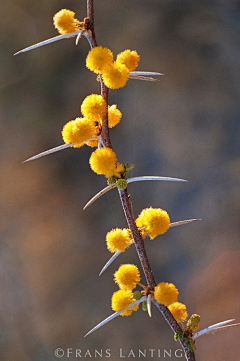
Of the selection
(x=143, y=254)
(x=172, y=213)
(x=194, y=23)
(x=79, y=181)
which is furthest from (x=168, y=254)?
(x=143, y=254)

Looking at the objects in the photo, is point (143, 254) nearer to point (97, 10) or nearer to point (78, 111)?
point (78, 111)

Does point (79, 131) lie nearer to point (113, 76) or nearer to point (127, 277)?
point (113, 76)

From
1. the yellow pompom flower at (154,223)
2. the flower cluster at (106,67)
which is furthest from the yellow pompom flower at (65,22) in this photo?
the yellow pompom flower at (154,223)

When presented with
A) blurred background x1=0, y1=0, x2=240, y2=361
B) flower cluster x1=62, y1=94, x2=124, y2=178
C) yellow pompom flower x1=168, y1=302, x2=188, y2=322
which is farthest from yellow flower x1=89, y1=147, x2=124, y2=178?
blurred background x1=0, y1=0, x2=240, y2=361

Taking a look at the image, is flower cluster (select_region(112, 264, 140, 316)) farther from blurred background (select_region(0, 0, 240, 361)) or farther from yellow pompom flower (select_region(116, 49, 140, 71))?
blurred background (select_region(0, 0, 240, 361))

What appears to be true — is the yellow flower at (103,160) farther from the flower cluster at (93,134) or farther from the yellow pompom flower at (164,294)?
the yellow pompom flower at (164,294)

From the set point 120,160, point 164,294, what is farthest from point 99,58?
point 120,160
